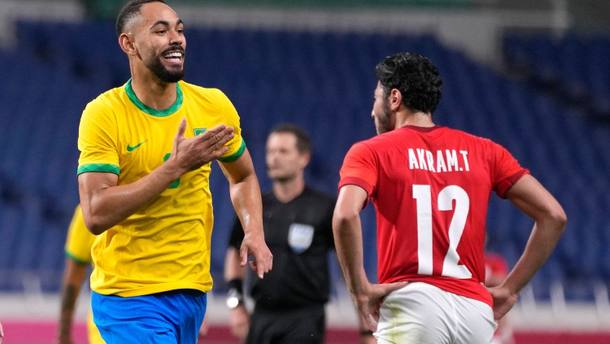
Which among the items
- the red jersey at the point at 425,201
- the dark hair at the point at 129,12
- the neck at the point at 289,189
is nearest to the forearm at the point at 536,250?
the red jersey at the point at 425,201

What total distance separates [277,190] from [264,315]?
2.66ft

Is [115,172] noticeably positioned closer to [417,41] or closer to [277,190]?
[277,190]

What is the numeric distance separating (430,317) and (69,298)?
2.34 m

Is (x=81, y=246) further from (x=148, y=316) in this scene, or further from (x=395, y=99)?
(x=395, y=99)

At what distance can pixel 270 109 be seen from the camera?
53.3ft

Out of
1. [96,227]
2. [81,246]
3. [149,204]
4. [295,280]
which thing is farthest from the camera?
[295,280]

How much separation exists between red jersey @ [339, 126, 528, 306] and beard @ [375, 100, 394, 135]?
0.65ft

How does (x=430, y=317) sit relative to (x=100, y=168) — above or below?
below

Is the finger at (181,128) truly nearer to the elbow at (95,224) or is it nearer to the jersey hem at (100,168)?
the jersey hem at (100,168)

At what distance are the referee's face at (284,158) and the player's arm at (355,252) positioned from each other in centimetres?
218

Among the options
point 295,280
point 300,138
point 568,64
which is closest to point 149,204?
point 295,280

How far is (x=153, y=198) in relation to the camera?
4215mm

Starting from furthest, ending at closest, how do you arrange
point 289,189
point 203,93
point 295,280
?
point 289,189 → point 295,280 → point 203,93

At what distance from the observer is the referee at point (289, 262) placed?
638 cm
